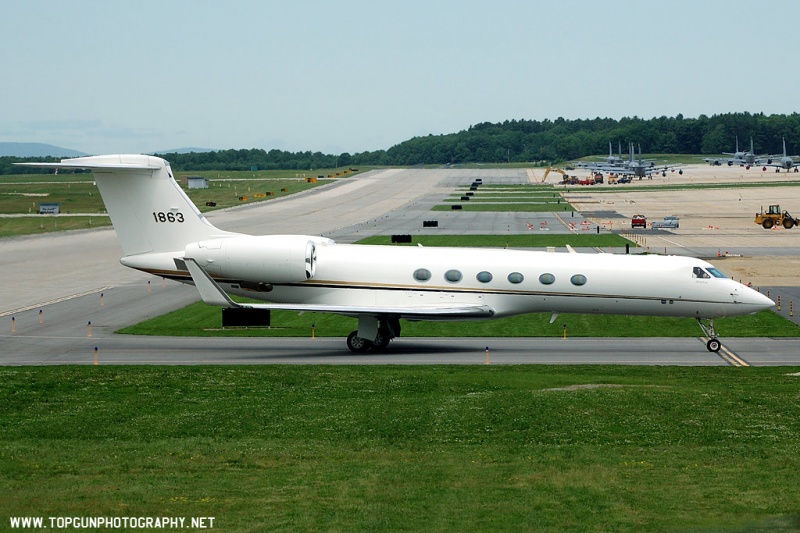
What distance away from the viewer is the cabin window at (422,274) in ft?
105

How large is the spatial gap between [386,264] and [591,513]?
19941mm

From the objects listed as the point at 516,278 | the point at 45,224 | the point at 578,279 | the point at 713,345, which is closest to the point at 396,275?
the point at 516,278

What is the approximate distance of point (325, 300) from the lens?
32500 mm

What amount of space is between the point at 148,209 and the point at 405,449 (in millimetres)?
18626

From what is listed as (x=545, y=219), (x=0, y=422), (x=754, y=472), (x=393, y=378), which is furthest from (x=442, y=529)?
(x=545, y=219)

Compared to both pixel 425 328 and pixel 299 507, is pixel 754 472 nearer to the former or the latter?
pixel 299 507

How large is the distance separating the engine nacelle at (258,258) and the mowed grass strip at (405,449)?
6385 millimetres

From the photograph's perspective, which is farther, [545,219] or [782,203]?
[782,203]

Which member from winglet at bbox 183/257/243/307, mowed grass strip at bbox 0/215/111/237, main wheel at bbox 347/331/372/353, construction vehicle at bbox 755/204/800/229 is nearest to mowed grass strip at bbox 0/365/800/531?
winglet at bbox 183/257/243/307

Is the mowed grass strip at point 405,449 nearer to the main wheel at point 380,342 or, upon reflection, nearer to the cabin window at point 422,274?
the main wheel at point 380,342

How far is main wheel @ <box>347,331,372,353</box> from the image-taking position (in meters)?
32.3

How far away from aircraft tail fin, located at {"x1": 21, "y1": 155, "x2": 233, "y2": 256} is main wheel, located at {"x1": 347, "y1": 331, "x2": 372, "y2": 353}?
620 centimetres

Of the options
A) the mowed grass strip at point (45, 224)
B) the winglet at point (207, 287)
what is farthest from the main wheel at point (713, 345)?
the mowed grass strip at point (45, 224)

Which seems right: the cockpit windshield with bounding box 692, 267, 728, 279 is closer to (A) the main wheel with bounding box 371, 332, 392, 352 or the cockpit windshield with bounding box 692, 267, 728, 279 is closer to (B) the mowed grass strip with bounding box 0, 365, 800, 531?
(B) the mowed grass strip with bounding box 0, 365, 800, 531
